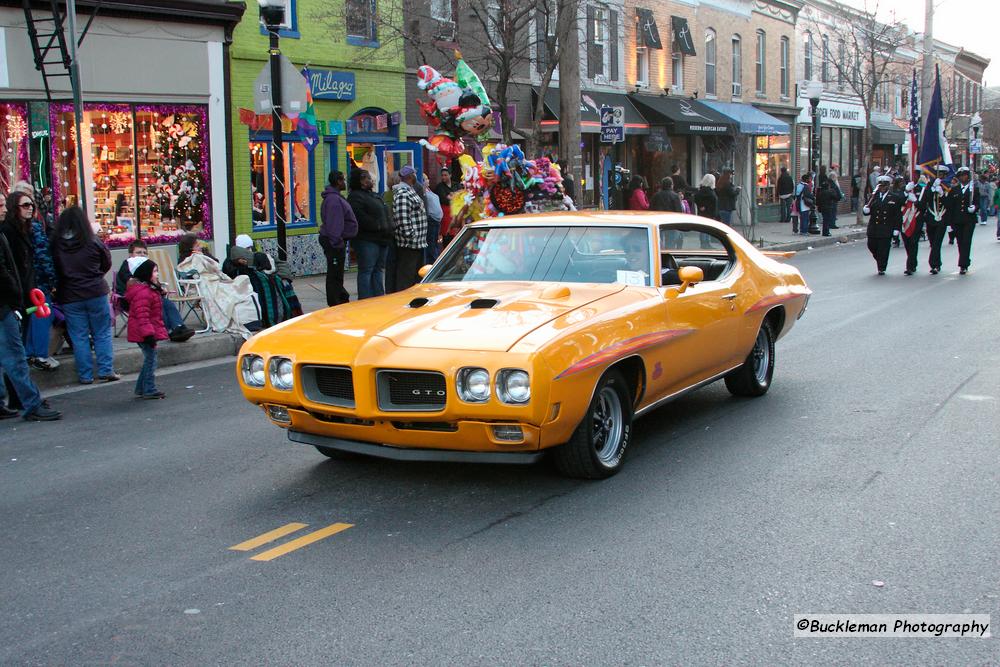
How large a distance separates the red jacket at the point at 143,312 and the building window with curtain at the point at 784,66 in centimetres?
3374

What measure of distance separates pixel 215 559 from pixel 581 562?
5.59 ft

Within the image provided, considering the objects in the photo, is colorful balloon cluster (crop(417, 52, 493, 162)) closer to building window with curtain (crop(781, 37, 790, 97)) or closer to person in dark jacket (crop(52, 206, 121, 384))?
person in dark jacket (crop(52, 206, 121, 384))

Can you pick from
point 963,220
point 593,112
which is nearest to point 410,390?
point 963,220

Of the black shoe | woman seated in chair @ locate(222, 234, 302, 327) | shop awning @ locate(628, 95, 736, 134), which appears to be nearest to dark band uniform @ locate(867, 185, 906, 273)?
woman seated in chair @ locate(222, 234, 302, 327)

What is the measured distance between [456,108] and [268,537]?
11783 mm

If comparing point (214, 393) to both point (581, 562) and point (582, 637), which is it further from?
point (582, 637)

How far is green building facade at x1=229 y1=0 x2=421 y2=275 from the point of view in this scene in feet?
59.2

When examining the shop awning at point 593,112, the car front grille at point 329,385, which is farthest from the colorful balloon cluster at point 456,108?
the car front grille at point 329,385

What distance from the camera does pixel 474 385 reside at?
17.9 ft

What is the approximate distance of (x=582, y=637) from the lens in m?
4.07

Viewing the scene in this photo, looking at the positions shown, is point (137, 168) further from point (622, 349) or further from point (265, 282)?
point (622, 349)

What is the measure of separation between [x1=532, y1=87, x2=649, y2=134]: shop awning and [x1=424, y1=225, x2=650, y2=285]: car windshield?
15.2 m

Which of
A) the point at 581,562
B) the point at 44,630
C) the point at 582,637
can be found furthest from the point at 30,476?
the point at 582,637

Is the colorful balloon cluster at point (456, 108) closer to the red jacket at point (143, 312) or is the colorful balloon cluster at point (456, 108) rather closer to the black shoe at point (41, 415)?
the red jacket at point (143, 312)
